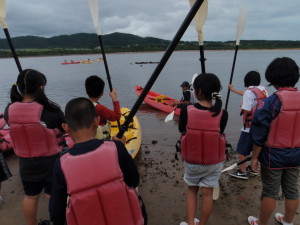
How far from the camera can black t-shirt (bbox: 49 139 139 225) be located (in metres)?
1.54

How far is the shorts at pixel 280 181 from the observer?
2.48 metres

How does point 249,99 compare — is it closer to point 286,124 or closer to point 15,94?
point 286,124

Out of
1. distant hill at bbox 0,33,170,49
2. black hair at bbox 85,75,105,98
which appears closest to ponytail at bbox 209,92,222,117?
black hair at bbox 85,75,105,98

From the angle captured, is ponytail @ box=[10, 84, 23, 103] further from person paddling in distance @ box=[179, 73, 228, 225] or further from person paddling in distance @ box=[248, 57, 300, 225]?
person paddling in distance @ box=[248, 57, 300, 225]

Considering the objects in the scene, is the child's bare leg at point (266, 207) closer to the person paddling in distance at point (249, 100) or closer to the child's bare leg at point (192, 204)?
the child's bare leg at point (192, 204)

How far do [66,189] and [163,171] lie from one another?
11.3ft

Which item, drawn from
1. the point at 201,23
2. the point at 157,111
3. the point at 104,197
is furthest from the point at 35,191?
the point at 157,111

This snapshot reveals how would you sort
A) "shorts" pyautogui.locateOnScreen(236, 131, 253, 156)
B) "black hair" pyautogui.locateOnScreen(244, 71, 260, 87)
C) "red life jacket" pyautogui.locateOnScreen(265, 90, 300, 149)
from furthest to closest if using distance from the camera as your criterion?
"shorts" pyautogui.locateOnScreen(236, 131, 253, 156)
"black hair" pyautogui.locateOnScreen(244, 71, 260, 87)
"red life jacket" pyautogui.locateOnScreen(265, 90, 300, 149)

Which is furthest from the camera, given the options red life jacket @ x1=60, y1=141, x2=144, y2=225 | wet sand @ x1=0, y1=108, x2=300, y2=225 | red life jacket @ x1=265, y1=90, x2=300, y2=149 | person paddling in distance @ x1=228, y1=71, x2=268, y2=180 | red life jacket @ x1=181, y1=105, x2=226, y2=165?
person paddling in distance @ x1=228, y1=71, x2=268, y2=180

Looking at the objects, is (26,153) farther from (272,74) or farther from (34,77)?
(272,74)

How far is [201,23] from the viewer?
2.78 meters

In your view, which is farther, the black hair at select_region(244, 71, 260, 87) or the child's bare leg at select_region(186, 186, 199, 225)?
the black hair at select_region(244, 71, 260, 87)

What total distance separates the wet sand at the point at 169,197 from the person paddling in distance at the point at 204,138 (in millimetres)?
696

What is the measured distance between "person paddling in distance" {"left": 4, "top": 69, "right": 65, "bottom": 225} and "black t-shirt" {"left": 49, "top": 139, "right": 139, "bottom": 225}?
3.34 ft
